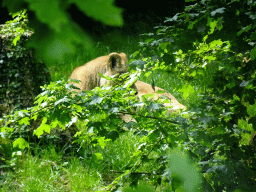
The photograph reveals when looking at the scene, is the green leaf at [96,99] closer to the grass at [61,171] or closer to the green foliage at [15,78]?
the grass at [61,171]

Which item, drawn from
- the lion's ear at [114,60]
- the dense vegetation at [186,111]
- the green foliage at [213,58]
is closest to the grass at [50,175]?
the dense vegetation at [186,111]

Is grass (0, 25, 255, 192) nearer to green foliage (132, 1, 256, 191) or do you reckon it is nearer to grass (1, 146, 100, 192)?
grass (1, 146, 100, 192)

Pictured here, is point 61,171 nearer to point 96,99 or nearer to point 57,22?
point 96,99

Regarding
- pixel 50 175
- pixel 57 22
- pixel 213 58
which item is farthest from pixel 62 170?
pixel 57 22

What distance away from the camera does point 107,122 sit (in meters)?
1.32

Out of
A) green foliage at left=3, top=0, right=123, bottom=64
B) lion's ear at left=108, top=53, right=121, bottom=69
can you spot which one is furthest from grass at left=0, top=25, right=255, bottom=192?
green foliage at left=3, top=0, right=123, bottom=64

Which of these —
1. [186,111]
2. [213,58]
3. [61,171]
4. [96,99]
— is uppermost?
[213,58]

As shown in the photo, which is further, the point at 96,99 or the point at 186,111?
the point at 186,111

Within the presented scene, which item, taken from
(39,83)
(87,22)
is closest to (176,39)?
(87,22)

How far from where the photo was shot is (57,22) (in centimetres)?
39

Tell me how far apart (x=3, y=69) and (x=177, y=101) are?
3065 mm

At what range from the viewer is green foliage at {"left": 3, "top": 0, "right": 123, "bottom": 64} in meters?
0.38

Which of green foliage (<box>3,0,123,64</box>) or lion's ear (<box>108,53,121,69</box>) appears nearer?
green foliage (<box>3,0,123,64</box>)

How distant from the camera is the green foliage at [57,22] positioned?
0.38 meters
